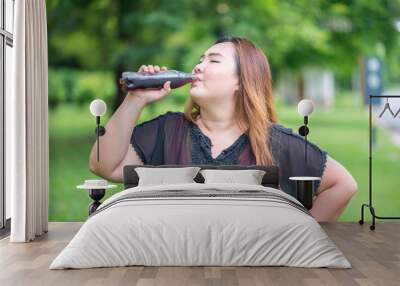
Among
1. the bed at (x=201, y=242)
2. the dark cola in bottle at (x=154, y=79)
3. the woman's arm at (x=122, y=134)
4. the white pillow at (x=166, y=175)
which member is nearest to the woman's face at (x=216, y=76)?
the dark cola in bottle at (x=154, y=79)

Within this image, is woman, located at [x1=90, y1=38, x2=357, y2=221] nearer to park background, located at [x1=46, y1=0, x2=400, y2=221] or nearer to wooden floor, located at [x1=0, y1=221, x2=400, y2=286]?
park background, located at [x1=46, y1=0, x2=400, y2=221]

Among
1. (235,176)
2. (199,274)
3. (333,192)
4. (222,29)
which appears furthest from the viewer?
(222,29)

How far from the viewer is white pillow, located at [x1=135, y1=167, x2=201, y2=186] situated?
20.5 ft

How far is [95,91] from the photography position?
7.38 metres

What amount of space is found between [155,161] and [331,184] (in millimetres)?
1877

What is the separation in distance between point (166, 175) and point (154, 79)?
53.4 inches

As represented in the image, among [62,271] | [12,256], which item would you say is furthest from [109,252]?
[12,256]

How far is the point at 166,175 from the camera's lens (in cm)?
630

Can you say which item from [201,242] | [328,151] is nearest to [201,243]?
[201,242]

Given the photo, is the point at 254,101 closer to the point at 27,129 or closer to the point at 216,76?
the point at 216,76

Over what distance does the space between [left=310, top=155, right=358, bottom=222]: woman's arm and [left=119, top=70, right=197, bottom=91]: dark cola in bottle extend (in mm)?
1750

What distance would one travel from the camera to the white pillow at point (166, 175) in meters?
6.25

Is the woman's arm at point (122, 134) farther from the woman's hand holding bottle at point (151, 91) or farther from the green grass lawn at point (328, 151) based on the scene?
the green grass lawn at point (328, 151)

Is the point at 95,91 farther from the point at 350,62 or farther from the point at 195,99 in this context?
the point at 350,62
